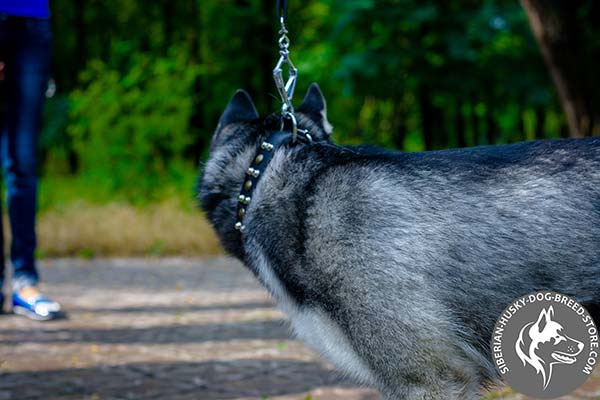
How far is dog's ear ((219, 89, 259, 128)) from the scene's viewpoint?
299 cm

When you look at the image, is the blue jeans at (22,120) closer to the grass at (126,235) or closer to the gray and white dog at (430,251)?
the gray and white dog at (430,251)

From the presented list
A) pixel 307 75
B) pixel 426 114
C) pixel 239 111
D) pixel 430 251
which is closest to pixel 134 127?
pixel 426 114

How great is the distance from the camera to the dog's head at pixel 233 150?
2.73 m

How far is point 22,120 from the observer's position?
471cm

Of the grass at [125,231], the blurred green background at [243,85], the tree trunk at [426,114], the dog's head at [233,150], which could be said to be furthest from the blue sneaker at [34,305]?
the tree trunk at [426,114]

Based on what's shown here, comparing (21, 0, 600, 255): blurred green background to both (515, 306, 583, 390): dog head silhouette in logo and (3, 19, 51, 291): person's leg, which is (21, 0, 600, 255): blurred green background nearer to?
(3, 19, 51, 291): person's leg

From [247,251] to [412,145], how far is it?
19.0 meters

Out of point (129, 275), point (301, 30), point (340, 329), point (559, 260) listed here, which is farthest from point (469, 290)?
point (301, 30)

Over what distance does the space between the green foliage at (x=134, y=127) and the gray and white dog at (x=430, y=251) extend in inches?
327

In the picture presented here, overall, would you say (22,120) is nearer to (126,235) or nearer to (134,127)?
(126,235)

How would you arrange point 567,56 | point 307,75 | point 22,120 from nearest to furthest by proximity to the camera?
1. point 22,120
2. point 567,56
3. point 307,75

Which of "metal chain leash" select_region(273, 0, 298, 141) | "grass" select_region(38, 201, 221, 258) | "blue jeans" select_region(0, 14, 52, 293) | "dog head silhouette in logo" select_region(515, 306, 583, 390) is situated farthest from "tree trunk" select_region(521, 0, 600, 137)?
"dog head silhouette in logo" select_region(515, 306, 583, 390)

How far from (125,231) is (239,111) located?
247 inches

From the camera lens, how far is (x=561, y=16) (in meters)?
7.14
